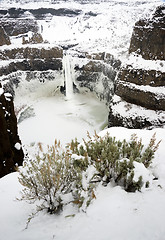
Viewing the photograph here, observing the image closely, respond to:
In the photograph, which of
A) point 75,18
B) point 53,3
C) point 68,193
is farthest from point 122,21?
point 68,193

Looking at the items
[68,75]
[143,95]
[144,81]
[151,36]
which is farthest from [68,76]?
[143,95]

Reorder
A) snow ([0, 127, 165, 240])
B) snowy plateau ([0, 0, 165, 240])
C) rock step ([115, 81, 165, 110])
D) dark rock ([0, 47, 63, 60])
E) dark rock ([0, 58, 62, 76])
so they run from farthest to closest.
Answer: dark rock ([0, 47, 63, 60]) < dark rock ([0, 58, 62, 76]) < rock step ([115, 81, 165, 110]) < snowy plateau ([0, 0, 165, 240]) < snow ([0, 127, 165, 240])

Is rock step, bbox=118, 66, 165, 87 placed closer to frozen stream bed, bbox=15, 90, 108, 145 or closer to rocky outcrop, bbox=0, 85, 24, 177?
frozen stream bed, bbox=15, 90, 108, 145

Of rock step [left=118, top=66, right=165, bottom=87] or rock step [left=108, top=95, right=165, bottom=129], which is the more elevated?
rock step [left=118, top=66, right=165, bottom=87]

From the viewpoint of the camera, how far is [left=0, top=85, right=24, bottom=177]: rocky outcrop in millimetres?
7161

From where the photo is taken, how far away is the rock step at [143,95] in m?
17.1

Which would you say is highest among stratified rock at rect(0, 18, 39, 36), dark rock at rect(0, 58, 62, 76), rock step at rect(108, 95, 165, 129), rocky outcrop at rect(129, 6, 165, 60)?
stratified rock at rect(0, 18, 39, 36)

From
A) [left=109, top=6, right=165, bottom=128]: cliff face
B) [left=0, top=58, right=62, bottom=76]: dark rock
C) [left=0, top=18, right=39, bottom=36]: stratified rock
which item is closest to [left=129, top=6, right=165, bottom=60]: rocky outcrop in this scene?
[left=109, top=6, right=165, bottom=128]: cliff face

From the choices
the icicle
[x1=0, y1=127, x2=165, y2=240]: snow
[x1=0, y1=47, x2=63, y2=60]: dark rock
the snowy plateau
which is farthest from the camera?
the icicle

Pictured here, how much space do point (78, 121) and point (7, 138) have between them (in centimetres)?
1773

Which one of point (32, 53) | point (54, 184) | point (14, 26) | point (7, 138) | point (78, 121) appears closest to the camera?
point (54, 184)

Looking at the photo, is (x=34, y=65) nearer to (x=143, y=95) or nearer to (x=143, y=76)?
(x=143, y=76)

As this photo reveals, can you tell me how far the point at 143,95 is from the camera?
1809cm

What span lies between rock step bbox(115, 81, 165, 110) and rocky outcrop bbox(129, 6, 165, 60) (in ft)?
12.1
